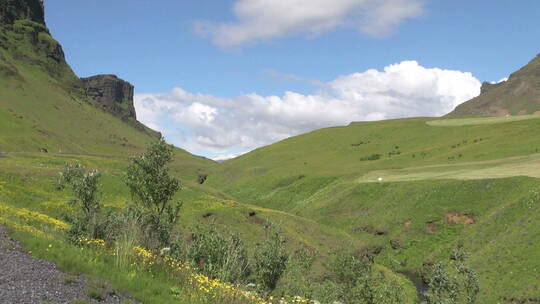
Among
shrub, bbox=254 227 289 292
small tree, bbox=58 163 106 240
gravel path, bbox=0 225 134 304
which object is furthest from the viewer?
small tree, bbox=58 163 106 240

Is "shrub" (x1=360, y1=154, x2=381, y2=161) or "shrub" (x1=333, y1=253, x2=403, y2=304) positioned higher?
"shrub" (x1=360, y1=154, x2=381, y2=161)

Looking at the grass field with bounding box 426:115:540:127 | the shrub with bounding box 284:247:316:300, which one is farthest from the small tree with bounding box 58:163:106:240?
the grass field with bounding box 426:115:540:127

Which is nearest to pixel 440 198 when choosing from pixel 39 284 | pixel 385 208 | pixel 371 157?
pixel 385 208

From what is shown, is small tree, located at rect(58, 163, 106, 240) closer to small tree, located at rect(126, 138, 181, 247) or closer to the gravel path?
small tree, located at rect(126, 138, 181, 247)

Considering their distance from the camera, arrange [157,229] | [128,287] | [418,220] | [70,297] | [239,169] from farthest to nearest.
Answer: [239,169] → [418,220] → [157,229] → [128,287] → [70,297]

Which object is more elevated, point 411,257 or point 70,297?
point 70,297

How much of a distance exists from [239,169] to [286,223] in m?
118

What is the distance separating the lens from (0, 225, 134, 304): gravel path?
13.2 meters

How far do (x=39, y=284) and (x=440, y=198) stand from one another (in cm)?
7074

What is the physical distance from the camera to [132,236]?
20.3m

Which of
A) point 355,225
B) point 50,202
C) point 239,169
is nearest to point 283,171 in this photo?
point 239,169

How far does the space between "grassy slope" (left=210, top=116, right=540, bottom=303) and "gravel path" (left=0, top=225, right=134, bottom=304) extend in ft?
137

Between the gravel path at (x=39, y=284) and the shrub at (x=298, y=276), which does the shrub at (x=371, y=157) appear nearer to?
the shrub at (x=298, y=276)

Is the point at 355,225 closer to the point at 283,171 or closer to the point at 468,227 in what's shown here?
the point at 468,227
